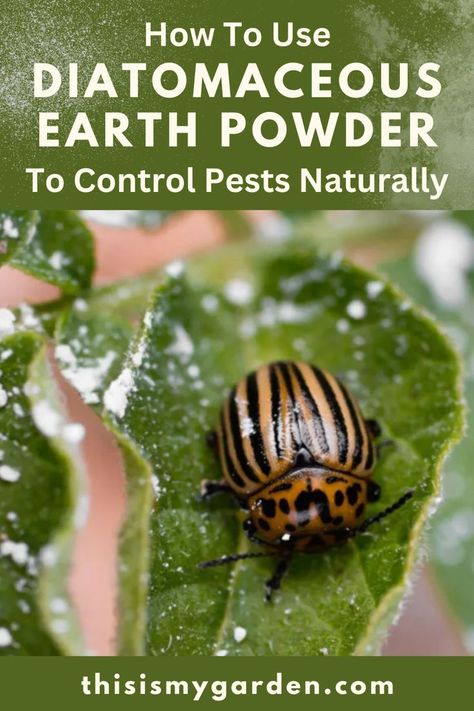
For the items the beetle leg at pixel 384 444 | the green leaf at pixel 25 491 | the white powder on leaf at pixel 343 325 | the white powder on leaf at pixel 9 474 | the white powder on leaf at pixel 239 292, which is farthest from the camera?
the white powder on leaf at pixel 239 292

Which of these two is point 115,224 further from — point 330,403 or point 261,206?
point 330,403

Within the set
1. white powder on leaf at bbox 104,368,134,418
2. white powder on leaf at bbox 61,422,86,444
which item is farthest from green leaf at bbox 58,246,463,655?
white powder on leaf at bbox 61,422,86,444

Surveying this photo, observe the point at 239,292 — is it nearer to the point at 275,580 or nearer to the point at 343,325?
the point at 343,325

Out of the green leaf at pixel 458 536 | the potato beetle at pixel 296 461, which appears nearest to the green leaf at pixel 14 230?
the potato beetle at pixel 296 461

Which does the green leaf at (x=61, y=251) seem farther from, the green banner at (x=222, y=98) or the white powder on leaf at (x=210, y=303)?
the white powder on leaf at (x=210, y=303)

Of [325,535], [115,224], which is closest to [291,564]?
[325,535]

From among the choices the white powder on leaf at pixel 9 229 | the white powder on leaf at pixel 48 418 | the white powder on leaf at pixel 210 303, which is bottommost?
the white powder on leaf at pixel 48 418

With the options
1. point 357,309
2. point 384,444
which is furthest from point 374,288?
point 384,444
